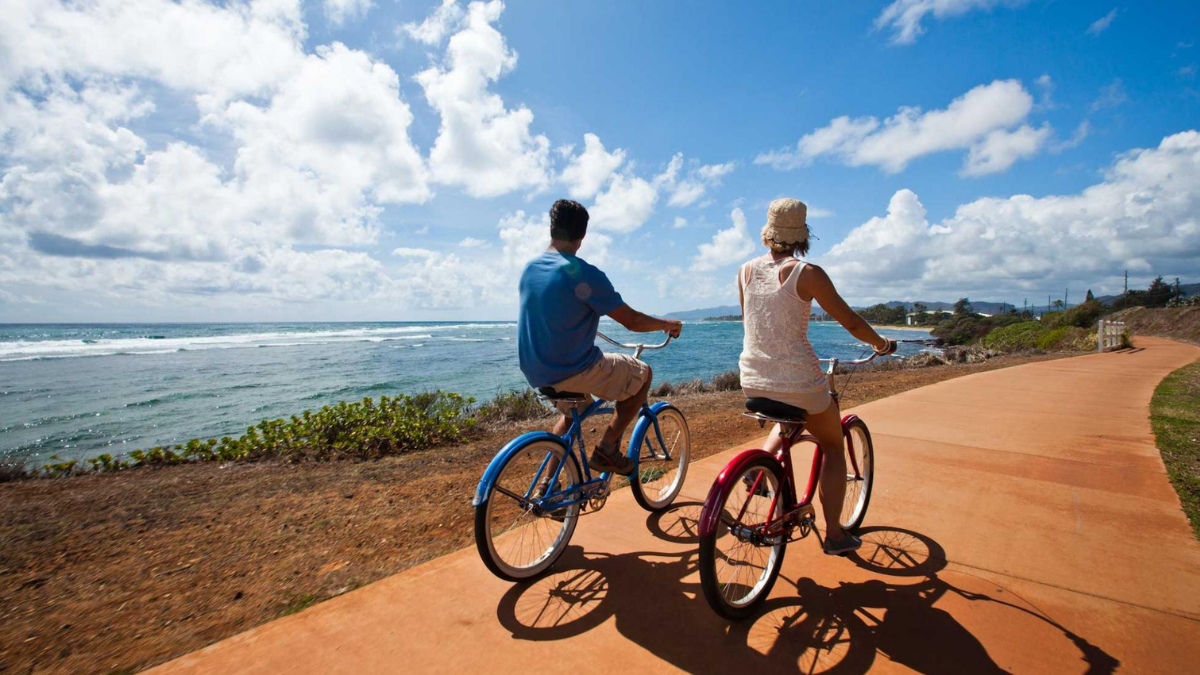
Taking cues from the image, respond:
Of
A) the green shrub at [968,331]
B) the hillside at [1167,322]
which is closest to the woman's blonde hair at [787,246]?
the hillside at [1167,322]

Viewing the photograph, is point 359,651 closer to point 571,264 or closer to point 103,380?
point 571,264

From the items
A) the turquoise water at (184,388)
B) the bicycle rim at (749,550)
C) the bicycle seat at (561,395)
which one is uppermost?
the bicycle seat at (561,395)

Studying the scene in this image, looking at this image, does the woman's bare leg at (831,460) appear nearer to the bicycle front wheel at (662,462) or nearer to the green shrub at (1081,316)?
the bicycle front wheel at (662,462)

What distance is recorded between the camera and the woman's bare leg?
2.77 meters

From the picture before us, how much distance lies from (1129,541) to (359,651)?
440 cm

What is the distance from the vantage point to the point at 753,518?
2605 millimetres

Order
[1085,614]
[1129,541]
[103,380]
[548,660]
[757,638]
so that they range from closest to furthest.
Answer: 1. [548,660]
2. [757,638]
3. [1085,614]
4. [1129,541]
5. [103,380]

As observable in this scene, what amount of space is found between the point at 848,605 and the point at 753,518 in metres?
0.62

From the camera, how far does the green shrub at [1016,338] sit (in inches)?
1020

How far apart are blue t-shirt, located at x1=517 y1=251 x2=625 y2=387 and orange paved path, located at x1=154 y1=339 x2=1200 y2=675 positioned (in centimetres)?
117

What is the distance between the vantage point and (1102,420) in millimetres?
6727

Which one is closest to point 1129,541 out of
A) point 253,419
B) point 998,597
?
point 998,597

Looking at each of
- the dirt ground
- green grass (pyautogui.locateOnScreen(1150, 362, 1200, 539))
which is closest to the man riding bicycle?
the dirt ground

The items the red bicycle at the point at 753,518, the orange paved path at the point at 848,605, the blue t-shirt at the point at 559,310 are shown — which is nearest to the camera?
the orange paved path at the point at 848,605
